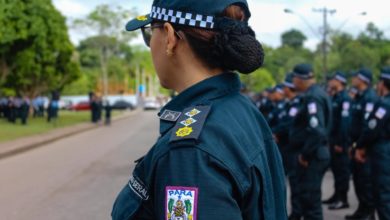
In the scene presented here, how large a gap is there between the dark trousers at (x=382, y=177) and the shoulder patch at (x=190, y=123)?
15.4 feet

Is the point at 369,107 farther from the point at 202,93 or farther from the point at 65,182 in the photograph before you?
the point at 65,182

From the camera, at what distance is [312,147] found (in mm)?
6086

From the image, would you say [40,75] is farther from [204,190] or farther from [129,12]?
[204,190]

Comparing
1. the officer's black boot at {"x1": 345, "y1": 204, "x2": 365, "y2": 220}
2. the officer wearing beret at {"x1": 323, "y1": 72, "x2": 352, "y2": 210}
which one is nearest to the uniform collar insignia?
the officer's black boot at {"x1": 345, "y1": 204, "x2": 365, "y2": 220}

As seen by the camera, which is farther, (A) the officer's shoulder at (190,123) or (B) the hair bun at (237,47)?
(B) the hair bun at (237,47)

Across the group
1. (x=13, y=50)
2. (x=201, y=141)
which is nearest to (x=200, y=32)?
(x=201, y=141)

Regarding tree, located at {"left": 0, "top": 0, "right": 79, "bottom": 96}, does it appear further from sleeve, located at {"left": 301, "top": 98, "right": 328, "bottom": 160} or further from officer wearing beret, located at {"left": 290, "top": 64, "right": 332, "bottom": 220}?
sleeve, located at {"left": 301, "top": 98, "right": 328, "bottom": 160}

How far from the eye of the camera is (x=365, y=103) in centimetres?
730

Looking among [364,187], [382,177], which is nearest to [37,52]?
[364,187]

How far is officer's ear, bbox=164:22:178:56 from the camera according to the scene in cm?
175

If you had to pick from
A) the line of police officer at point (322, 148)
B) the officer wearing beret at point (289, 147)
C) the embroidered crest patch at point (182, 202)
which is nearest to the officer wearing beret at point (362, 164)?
the line of police officer at point (322, 148)

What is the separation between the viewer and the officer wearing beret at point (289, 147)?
6.54 meters

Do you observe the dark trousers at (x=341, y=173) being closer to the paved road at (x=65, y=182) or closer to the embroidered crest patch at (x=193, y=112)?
the paved road at (x=65, y=182)

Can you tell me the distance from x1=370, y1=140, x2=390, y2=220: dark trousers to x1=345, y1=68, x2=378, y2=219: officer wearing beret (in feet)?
3.42
